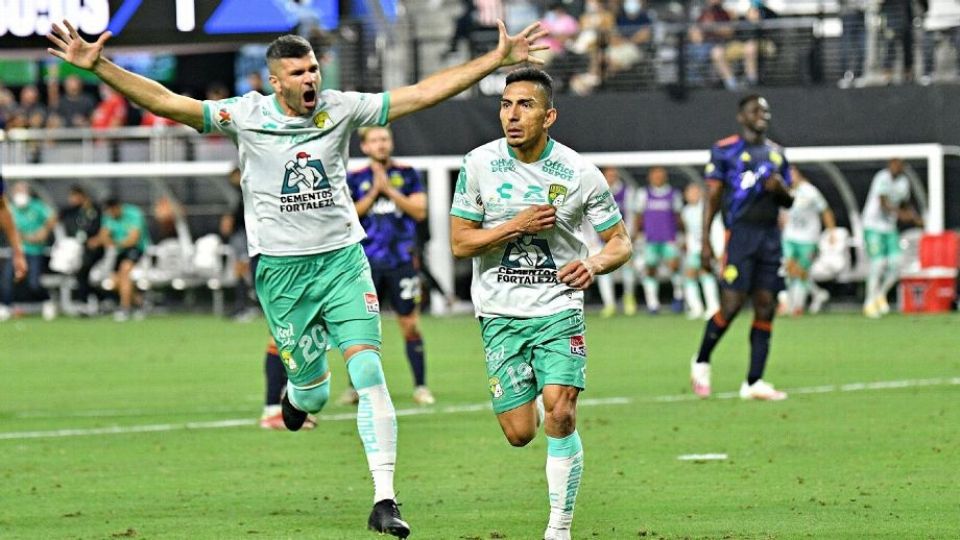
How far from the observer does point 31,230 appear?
32188 millimetres

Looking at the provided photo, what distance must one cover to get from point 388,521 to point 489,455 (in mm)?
3695

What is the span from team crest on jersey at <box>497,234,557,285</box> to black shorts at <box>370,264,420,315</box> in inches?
278

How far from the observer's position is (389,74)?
31.6m

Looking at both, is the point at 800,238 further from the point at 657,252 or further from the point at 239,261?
the point at 239,261

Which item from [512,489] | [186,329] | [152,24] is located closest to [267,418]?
[512,489]

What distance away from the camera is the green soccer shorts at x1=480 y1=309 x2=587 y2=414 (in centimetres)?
857

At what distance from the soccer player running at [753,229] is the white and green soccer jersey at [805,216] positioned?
1213 cm

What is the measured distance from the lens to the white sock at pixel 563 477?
831 cm

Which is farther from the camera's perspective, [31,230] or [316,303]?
[31,230]

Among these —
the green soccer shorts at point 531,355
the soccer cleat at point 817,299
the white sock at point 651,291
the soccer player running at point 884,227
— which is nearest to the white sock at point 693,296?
the white sock at point 651,291

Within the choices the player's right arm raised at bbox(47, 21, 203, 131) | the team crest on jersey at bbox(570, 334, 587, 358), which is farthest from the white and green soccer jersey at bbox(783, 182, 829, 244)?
the team crest on jersey at bbox(570, 334, 587, 358)

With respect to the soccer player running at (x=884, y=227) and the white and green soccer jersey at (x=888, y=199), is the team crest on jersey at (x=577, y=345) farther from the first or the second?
the white and green soccer jersey at (x=888, y=199)

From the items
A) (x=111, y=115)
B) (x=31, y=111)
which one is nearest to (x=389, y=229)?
(x=111, y=115)

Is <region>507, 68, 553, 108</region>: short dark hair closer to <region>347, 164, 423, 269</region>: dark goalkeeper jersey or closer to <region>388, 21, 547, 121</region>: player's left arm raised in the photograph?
<region>388, 21, 547, 121</region>: player's left arm raised
